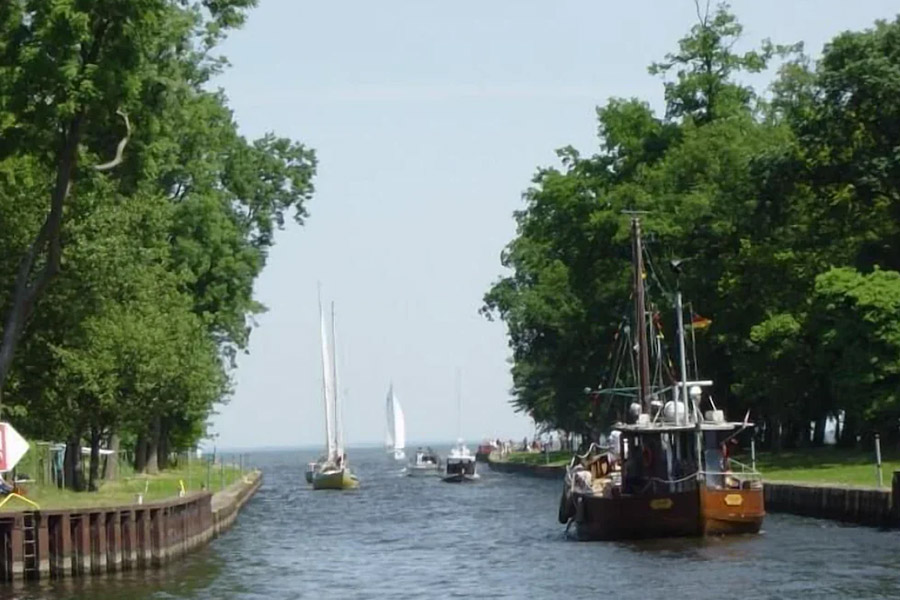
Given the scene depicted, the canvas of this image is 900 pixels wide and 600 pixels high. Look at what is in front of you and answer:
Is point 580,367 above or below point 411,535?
above

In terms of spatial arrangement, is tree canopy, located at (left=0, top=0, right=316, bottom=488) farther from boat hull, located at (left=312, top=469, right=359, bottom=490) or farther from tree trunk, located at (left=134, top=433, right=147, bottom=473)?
boat hull, located at (left=312, top=469, right=359, bottom=490)

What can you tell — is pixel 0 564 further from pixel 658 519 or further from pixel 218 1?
pixel 658 519

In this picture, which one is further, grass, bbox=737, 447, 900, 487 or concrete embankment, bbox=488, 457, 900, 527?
grass, bbox=737, 447, 900, 487

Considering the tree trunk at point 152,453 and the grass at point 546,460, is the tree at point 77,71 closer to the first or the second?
the tree trunk at point 152,453

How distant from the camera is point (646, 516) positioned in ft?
174

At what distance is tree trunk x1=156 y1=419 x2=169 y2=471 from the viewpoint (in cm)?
10362

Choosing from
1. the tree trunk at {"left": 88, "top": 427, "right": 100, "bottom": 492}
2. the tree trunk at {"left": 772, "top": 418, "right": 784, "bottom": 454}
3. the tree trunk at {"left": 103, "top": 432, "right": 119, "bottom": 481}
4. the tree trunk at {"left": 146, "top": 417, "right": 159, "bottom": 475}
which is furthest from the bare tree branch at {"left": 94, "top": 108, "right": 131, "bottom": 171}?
the tree trunk at {"left": 146, "top": 417, "right": 159, "bottom": 475}

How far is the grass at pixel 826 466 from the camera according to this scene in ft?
208

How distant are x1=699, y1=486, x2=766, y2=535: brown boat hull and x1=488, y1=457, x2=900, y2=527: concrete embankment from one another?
132 inches

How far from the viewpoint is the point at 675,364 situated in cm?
9150

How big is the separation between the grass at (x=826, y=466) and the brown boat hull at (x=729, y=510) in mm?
6550

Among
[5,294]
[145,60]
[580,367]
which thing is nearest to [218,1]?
[145,60]

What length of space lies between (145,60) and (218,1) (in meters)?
3.23

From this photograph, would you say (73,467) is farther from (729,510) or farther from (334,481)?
(334,481)
